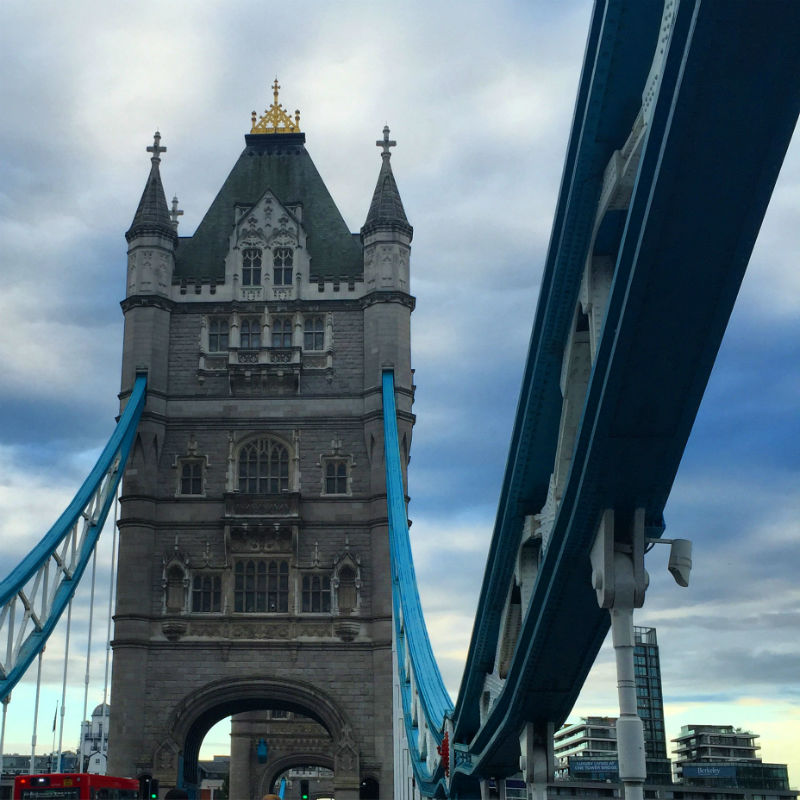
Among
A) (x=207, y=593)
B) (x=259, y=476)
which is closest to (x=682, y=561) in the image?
(x=207, y=593)

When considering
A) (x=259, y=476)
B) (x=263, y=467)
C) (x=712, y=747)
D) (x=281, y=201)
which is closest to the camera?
(x=259, y=476)

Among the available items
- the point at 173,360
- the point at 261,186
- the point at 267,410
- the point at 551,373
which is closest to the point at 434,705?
the point at 551,373

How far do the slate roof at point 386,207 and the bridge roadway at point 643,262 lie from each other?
2725 cm

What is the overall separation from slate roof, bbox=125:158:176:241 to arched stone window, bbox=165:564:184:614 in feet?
38.5

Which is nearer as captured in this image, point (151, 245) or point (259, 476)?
point (259, 476)

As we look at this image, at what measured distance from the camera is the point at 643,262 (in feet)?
30.8

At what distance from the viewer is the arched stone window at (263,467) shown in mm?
39375

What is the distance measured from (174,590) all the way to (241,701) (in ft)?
13.6

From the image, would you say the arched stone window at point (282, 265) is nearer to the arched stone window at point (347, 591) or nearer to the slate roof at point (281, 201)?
the slate roof at point (281, 201)

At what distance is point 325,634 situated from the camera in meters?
37.5

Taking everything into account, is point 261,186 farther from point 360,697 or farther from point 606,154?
point 606,154

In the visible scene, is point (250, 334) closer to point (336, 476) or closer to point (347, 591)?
point (336, 476)

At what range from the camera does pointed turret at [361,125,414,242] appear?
4188cm

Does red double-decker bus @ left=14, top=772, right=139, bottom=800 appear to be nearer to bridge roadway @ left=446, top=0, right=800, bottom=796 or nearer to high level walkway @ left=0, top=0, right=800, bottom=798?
high level walkway @ left=0, top=0, right=800, bottom=798
